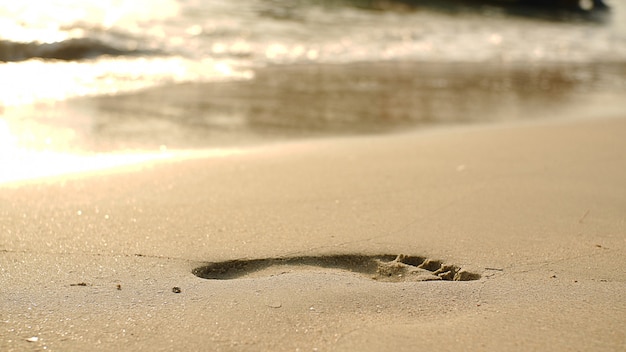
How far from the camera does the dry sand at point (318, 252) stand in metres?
1.37

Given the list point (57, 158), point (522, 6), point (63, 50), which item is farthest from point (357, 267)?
point (522, 6)

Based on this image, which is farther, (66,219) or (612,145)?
(612,145)

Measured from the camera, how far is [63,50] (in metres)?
5.92

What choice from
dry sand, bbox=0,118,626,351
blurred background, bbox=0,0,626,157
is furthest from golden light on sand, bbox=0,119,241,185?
dry sand, bbox=0,118,626,351

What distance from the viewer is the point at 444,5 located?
→ 41.9 feet

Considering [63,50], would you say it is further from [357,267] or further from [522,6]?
[522,6]

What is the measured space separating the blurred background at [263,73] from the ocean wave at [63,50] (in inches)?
0.6

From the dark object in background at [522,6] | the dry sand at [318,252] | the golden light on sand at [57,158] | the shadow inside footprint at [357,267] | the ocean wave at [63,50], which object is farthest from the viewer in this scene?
the dark object in background at [522,6]

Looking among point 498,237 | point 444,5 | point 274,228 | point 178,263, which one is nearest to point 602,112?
point 498,237

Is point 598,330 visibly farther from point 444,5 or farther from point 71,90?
point 444,5

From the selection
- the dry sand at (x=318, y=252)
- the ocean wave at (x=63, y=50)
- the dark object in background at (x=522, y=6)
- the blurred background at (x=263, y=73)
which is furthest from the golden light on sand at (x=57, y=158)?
the dark object in background at (x=522, y=6)

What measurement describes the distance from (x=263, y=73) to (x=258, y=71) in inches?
4.0

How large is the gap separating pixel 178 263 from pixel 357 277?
17.1 inches

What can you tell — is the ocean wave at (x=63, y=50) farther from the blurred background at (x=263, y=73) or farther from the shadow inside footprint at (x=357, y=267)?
the shadow inside footprint at (x=357, y=267)
